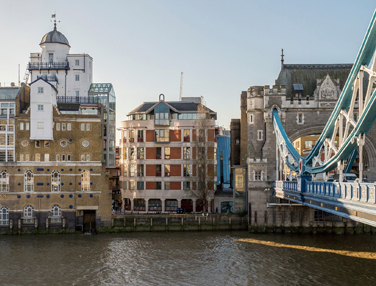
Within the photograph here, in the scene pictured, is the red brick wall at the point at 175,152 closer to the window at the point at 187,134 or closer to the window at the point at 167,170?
the window at the point at 167,170

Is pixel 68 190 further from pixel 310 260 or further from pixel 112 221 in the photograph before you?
pixel 310 260

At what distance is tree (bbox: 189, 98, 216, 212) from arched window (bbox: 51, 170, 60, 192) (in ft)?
49.0

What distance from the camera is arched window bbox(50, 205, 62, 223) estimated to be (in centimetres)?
4981

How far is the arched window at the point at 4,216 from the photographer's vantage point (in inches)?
1954

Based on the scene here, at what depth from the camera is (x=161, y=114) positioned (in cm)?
5978

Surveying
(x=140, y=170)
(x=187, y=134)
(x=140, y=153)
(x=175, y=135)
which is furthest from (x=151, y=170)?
(x=187, y=134)

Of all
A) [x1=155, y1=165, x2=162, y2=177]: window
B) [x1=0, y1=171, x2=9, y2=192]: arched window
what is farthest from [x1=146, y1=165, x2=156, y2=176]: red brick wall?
[x1=0, y1=171, x2=9, y2=192]: arched window

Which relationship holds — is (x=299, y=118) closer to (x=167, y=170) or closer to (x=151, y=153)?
(x=167, y=170)

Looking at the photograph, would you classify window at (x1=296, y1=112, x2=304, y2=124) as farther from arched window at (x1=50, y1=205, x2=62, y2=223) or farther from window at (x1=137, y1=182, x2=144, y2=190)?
arched window at (x1=50, y1=205, x2=62, y2=223)

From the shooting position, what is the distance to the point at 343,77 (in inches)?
2200

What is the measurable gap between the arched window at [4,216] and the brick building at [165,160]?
14.9 meters

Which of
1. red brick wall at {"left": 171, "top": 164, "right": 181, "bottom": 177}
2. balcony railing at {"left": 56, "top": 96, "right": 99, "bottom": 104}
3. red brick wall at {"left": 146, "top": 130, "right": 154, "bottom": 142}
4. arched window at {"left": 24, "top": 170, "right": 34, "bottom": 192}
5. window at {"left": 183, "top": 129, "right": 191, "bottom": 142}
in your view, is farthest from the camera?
red brick wall at {"left": 146, "top": 130, "right": 154, "bottom": 142}

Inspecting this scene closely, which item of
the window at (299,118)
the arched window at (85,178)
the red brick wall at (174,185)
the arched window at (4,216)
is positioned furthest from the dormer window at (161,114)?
the arched window at (4,216)

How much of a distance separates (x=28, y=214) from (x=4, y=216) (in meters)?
2.33
